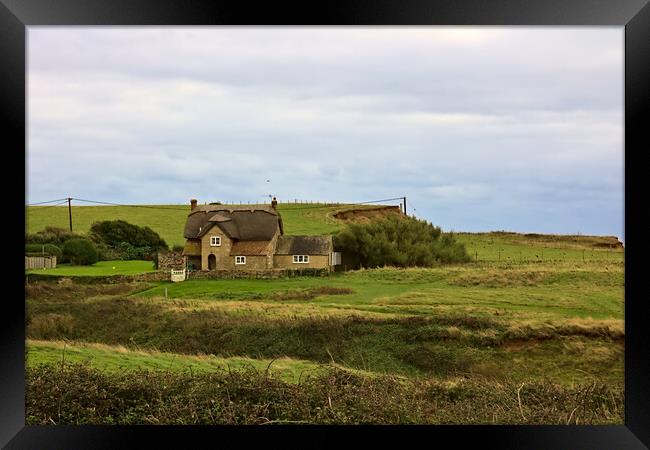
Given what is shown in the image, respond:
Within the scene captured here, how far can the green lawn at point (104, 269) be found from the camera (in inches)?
244

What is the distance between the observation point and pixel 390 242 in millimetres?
6418

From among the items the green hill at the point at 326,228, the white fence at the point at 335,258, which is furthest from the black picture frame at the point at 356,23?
the white fence at the point at 335,258

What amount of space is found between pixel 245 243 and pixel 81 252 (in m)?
1.63

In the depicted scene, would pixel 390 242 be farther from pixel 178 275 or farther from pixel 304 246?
pixel 178 275

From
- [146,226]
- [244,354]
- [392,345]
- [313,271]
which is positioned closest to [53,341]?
[146,226]

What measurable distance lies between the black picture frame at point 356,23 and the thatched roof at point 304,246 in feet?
11.3

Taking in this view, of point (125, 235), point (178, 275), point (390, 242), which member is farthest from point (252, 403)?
point (125, 235)

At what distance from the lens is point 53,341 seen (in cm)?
591

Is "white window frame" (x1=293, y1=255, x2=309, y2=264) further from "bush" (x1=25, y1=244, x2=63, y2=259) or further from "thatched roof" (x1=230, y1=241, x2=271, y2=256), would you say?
"bush" (x1=25, y1=244, x2=63, y2=259)

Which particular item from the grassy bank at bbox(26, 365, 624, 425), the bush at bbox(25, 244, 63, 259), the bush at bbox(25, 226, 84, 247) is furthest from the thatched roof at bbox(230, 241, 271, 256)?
the grassy bank at bbox(26, 365, 624, 425)

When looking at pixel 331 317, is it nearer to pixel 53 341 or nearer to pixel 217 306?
pixel 217 306

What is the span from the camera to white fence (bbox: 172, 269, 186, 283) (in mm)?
6191

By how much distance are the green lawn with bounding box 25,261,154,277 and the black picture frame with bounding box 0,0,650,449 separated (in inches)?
131

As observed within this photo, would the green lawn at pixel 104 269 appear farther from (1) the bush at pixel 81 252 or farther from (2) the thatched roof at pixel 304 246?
(2) the thatched roof at pixel 304 246
